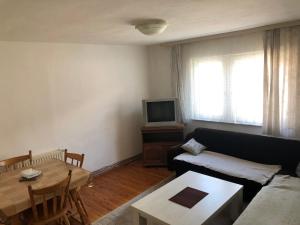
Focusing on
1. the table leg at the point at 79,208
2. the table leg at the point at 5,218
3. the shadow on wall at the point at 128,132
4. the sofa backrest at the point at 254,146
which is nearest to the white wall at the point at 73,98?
the shadow on wall at the point at 128,132

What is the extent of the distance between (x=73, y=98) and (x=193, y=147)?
205cm

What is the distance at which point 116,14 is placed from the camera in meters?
2.05

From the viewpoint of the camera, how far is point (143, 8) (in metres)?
1.90

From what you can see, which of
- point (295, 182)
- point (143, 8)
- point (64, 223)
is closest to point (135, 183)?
point (64, 223)

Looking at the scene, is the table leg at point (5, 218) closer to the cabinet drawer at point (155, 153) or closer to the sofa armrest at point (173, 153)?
the sofa armrest at point (173, 153)

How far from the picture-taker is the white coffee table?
2.09 meters

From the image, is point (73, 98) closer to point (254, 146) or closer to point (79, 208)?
point (79, 208)

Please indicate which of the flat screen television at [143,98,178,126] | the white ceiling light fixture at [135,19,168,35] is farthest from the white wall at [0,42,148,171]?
the white ceiling light fixture at [135,19,168,35]

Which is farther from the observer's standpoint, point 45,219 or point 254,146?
point 254,146

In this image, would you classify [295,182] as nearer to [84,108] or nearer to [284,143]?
[284,143]

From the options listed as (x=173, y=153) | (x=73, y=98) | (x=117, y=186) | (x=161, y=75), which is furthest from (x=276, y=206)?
(x=161, y=75)

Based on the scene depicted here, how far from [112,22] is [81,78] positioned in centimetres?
161

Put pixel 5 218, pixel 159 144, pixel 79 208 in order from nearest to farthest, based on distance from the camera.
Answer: pixel 5 218 → pixel 79 208 → pixel 159 144

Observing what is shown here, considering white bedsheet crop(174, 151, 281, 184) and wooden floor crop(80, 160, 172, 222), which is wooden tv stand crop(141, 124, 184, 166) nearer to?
wooden floor crop(80, 160, 172, 222)
